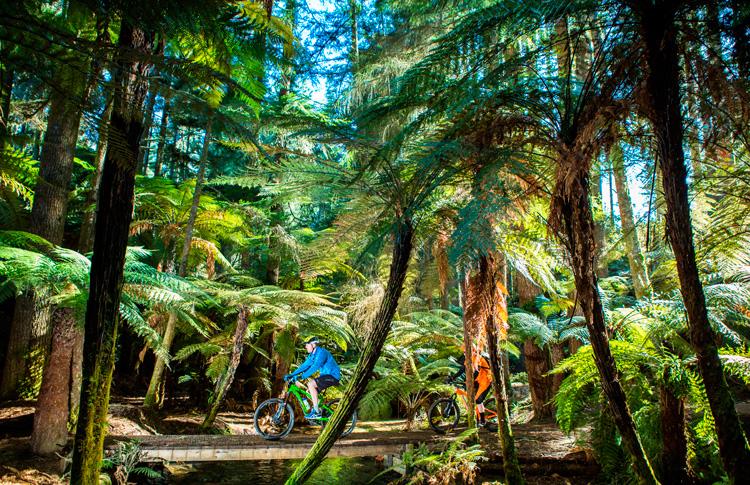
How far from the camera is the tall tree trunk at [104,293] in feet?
7.38

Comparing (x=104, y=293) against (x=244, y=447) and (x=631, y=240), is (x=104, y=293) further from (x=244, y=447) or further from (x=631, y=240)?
(x=631, y=240)

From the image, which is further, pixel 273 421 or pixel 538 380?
pixel 538 380

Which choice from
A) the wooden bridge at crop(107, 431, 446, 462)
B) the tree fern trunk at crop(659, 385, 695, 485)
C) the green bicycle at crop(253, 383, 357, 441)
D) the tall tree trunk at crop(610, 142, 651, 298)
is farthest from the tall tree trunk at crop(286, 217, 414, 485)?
the tall tree trunk at crop(610, 142, 651, 298)

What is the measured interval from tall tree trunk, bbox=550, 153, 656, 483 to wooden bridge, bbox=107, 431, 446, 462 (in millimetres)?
3439

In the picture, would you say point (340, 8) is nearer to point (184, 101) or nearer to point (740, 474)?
point (184, 101)

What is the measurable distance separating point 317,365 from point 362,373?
3954 millimetres

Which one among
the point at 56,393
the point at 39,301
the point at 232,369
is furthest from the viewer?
the point at 232,369

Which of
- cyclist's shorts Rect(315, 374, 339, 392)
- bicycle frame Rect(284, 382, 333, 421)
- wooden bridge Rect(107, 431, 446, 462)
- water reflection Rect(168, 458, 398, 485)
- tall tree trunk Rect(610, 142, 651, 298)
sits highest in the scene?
tall tree trunk Rect(610, 142, 651, 298)

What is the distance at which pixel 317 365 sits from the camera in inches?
259

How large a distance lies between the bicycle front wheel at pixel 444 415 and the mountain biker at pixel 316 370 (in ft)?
5.44

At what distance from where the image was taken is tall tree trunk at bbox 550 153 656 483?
2.60 meters

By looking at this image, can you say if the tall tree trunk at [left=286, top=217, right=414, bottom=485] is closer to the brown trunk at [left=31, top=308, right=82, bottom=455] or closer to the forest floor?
the forest floor

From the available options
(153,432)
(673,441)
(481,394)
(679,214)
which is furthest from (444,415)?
(679,214)

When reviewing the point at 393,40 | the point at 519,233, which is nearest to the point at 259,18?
the point at 519,233
